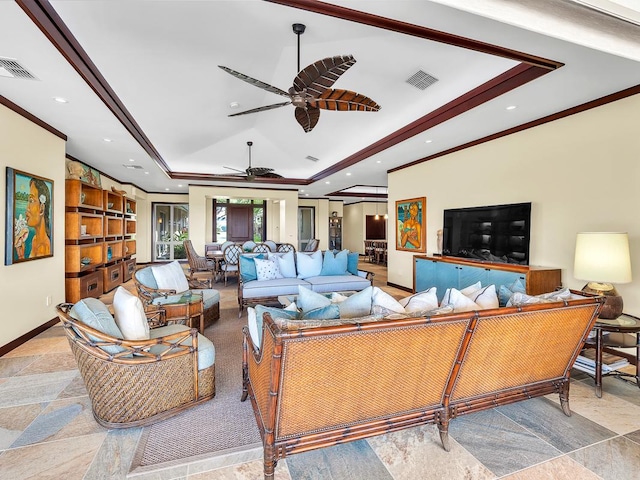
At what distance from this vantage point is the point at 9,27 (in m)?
2.08

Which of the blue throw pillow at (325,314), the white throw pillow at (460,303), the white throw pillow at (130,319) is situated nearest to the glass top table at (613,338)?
the white throw pillow at (460,303)

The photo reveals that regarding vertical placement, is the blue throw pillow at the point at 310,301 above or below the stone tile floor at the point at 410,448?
above

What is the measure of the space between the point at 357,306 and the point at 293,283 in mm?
2972

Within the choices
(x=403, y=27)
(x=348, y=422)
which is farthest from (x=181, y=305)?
(x=403, y=27)

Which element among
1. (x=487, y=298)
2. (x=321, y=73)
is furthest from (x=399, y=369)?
(x=321, y=73)

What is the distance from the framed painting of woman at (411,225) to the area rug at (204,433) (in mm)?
4568

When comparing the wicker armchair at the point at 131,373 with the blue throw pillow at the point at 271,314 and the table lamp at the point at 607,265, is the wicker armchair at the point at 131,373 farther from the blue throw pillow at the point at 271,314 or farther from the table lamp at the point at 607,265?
the table lamp at the point at 607,265

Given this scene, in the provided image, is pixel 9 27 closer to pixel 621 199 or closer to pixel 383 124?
pixel 383 124

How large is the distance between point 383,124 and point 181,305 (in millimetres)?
3730

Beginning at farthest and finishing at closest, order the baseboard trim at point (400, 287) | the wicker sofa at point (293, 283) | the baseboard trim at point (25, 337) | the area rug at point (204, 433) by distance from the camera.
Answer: the baseboard trim at point (400, 287)
the wicker sofa at point (293, 283)
the baseboard trim at point (25, 337)
the area rug at point (204, 433)

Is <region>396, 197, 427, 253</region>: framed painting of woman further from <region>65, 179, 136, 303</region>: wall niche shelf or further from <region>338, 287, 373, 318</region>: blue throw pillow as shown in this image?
<region>65, 179, 136, 303</region>: wall niche shelf

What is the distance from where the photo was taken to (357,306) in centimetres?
197

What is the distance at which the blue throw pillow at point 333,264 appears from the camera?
215 inches

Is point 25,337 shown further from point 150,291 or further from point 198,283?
point 198,283
